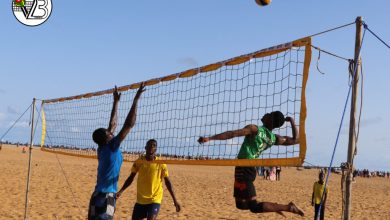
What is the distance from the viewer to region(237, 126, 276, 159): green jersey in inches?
220

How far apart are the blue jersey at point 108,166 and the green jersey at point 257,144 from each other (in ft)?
4.54

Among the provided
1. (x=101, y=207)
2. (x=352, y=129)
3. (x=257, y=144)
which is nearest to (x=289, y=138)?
(x=257, y=144)

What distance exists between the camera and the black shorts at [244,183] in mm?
5672

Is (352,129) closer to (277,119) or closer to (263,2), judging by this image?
(277,119)

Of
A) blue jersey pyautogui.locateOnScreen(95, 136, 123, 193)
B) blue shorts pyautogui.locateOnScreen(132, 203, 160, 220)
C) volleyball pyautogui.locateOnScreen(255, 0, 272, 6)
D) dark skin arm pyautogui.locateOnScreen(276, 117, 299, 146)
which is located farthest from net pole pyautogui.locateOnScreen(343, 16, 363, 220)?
blue shorts pyautogui.locateOnScreen(132, 203, 160, 220)

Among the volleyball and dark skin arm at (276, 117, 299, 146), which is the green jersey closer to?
dark skin arm at (276, 117, 299, 146)

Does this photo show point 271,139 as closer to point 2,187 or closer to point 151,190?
point 151,190

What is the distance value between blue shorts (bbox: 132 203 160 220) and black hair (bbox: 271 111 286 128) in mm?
1934

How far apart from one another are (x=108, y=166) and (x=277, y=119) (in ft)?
6.38

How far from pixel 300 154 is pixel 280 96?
2.95 feet

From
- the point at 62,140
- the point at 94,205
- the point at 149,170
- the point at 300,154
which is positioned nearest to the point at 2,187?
the point at 62,140

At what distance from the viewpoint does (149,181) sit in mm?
6617

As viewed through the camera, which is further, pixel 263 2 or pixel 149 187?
pixel 149 187

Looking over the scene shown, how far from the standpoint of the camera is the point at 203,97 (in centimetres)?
738
